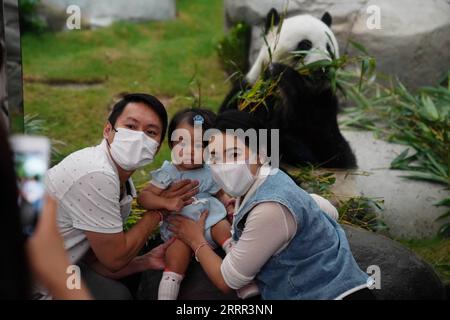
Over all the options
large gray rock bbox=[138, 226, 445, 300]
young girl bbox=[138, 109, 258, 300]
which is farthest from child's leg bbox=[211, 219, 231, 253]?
large gray rock bbox=[138, 226, 445, 300]

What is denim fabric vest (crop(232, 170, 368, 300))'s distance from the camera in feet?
6.16

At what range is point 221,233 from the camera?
Answer: 2.15 m

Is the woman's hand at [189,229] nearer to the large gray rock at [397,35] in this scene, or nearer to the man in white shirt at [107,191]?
the man in white shirt at [107,191]

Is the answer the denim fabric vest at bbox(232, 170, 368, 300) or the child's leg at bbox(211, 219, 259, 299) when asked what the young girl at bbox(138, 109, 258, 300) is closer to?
the child's leg at bbox(211, 219, 259, 299)

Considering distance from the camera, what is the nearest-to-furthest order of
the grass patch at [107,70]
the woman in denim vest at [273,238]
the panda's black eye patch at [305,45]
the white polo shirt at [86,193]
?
the woman in denim vest at [273,238] < the white polo shirt at [86,193] < the panda's black eye patch at [305,45] < the grass patch at [107,70]

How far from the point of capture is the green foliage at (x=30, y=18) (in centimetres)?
377

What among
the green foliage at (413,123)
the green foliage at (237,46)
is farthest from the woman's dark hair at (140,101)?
the green foliage at (237,46)

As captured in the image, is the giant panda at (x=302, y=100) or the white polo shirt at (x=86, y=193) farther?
the giant panda at (x=302, y=100)

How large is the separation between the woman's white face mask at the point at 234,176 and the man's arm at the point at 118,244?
1.08 ft

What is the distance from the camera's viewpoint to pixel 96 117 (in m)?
3.50

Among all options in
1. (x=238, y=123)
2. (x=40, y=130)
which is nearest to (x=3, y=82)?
(x=238, y=123)

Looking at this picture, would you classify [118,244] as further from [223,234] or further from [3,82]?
[3,82]
